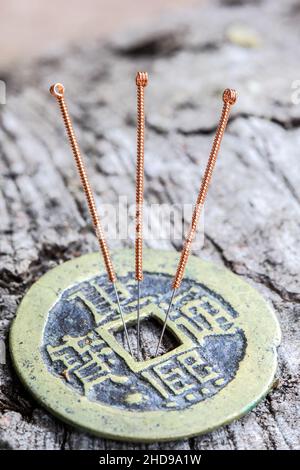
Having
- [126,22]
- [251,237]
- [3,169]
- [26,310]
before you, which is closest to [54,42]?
[126,22]

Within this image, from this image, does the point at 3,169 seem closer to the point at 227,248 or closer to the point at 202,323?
the point at 227,248

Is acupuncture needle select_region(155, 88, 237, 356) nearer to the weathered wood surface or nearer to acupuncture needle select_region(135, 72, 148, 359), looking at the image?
acupuncture needle select_region(135, 72, 148, 359)

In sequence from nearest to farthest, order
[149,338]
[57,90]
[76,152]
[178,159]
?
1. [57,90]
2. [76,152]
3. [149,338]
4. [178,159]

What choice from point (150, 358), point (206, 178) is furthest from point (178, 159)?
point (150, 358)

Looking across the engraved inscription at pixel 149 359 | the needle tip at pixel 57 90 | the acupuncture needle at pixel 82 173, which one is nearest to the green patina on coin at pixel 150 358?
the engraved inscription at pixel 149 359

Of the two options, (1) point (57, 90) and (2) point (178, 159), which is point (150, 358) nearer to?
(1) point (57, 90)

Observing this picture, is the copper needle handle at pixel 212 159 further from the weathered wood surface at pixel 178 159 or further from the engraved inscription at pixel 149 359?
the weathered wood surface at pixel 178 159

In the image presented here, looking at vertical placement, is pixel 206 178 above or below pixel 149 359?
above
